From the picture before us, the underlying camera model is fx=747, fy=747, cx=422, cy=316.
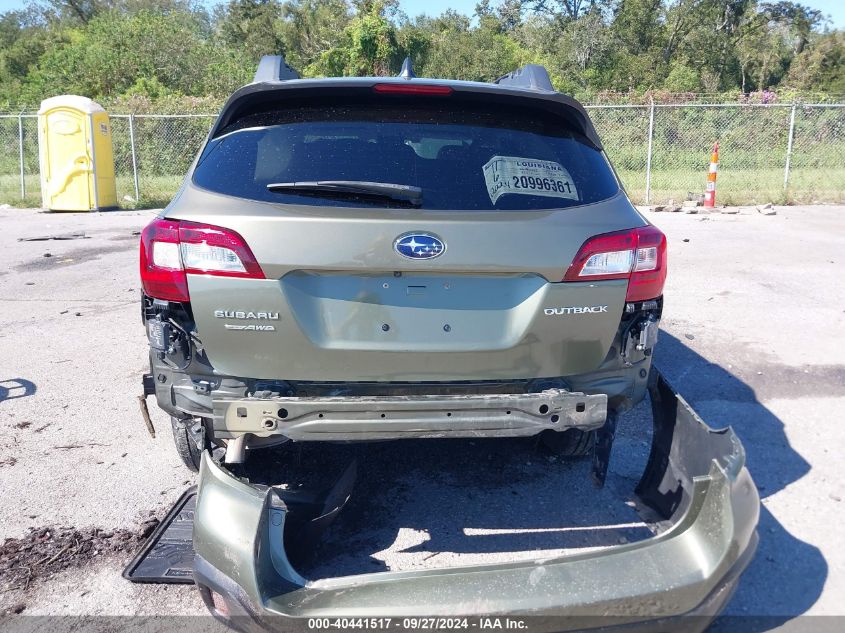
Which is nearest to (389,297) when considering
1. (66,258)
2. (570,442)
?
(570,442)

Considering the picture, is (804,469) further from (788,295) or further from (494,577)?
(788,295)

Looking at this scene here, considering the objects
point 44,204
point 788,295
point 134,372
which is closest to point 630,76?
point 44,204

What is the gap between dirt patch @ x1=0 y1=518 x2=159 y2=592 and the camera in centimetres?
311

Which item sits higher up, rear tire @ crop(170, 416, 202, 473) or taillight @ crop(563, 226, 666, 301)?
taillight @ crop(563, 226, 666, 301)

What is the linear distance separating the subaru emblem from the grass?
50.0 ft

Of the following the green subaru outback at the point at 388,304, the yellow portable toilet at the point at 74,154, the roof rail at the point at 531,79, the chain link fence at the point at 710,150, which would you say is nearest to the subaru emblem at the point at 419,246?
the green subaru outback at the point at 388,304

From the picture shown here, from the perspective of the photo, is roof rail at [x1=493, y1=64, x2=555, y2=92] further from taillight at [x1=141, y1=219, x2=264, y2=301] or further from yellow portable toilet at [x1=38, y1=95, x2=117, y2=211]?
yellow portable toilet at [x1=38, y1=95, x2=117, y2=211]

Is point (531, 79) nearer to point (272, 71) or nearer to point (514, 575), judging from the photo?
point (272, 71)

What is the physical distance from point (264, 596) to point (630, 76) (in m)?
38.6

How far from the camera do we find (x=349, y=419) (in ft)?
8.87

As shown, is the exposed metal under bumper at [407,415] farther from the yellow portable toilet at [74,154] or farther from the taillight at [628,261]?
the yellow portable toilet at [74,154]

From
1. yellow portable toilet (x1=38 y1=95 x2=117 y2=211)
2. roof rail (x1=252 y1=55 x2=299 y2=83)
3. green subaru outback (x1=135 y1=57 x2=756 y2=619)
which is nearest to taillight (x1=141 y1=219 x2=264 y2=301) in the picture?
green subaru outback (x1=135 y1=57 x2=756 y2=619)

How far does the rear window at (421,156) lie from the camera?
9.52ft

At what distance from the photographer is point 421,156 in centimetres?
298
